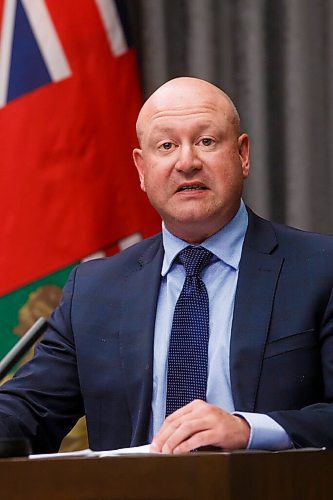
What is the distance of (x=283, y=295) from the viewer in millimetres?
2055

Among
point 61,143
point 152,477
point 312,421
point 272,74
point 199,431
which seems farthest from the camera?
point 272,74

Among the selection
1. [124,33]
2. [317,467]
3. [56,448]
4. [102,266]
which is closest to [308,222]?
[124,33]

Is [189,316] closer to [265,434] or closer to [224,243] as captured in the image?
[224,243]

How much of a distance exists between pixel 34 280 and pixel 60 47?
59cm

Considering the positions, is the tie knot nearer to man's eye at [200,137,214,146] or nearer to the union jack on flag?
man's eye at [200,137,214,146]

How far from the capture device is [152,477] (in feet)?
4.38

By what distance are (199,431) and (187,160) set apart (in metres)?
0.62

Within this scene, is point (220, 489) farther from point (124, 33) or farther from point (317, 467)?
point (124, 33)

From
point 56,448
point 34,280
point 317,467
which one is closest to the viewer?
point 317,467

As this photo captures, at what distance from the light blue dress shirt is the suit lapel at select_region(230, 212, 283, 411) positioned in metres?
0.02

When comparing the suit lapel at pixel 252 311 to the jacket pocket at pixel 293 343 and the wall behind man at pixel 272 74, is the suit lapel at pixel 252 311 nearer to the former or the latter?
the jacket pocket at pixel 293 343

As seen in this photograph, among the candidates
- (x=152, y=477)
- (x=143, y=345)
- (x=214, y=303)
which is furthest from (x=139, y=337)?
(x=152, y=477)

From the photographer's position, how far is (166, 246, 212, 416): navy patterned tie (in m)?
2.01

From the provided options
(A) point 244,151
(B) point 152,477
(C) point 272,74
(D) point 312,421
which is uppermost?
(B) point 152,477
